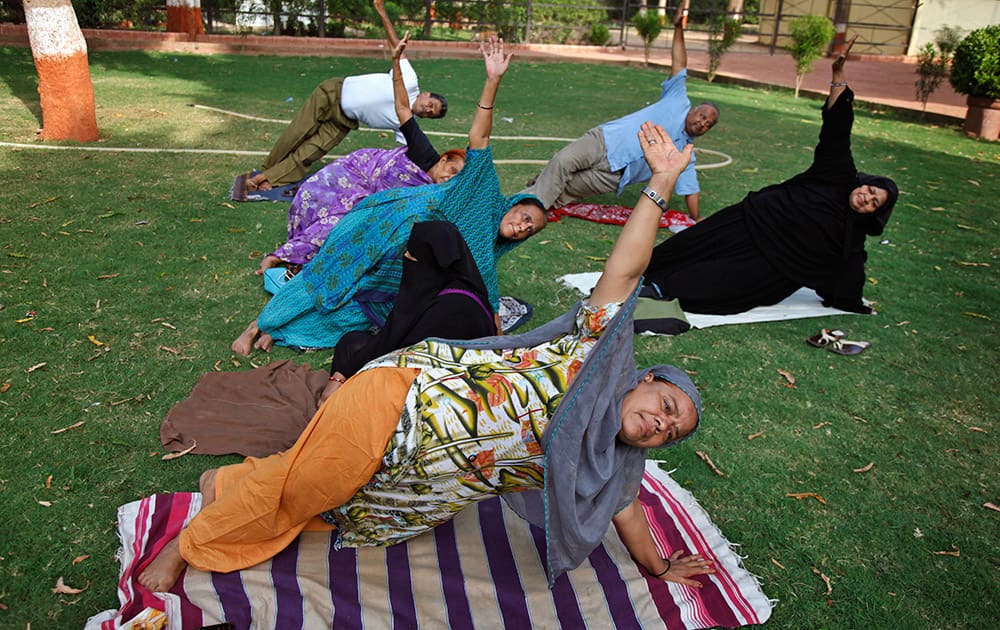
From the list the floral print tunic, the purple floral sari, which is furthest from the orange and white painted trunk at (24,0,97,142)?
the floral print tunic

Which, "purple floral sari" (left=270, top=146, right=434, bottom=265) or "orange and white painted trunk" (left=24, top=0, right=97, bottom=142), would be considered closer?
"purple floral sari" (left=270, top=146, right=434, bottom=265)

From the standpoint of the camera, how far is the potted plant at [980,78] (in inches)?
449

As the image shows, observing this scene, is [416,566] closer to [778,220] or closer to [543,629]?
[543,629]

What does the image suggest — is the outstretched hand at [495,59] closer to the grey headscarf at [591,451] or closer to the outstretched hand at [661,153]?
the outstretched hand at [661,153]

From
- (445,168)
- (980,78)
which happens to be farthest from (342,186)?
(980,78)

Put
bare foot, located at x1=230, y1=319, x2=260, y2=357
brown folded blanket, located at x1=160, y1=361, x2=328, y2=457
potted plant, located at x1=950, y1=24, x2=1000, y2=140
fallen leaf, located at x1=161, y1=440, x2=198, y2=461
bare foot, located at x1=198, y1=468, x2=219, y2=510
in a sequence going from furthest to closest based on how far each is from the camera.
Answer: potted plant, located at x1=950, y1=24, x2=1000, y2=140
bare foot, located at x1=230, y1=319, x2=260, y2=357
brown folded blanket, located at x1=160, y1=361, x2=328, y2=457
fallen leaf, located at x1=161, y1=440, x2=198, y2=461
bare foot, located at x1=198, y1=468, x2=219, y2=510

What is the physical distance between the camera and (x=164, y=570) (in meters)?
2.51

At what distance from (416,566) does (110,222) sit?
13.8 ft

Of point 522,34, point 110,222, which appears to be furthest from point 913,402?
point 522,34

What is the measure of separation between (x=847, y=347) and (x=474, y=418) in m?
3.41

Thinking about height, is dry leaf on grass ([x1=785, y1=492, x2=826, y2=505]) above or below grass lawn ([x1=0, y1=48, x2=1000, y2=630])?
below

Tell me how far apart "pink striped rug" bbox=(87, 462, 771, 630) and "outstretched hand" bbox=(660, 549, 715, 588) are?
0.03 meters

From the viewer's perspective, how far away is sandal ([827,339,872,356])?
4.73 m

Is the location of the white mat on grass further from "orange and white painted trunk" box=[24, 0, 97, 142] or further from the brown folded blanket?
"orange and white painted trunk" box=[24, 0, 97, 142]
